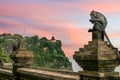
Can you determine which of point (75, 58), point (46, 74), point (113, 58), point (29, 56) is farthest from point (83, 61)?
point (29, 56)

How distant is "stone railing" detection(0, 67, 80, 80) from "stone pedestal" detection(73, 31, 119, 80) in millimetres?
1053

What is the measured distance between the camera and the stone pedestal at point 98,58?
8.52 meters

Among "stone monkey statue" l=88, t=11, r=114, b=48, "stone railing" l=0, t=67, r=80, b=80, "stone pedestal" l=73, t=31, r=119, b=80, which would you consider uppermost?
"stone monkey statue" l=88, t=11, r=114, b=48

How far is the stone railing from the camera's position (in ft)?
34.9

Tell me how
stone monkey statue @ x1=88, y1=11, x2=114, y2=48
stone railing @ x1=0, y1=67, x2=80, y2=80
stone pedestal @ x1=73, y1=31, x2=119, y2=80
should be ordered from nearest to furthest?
stone pedestal @ x1=73, y1=31, x2=119, y2=80
stone monkey statue @ x1=88, y1=11, x2=114, y2=48
stone railing @ x1=0, y1=67, x2=80, y2=80

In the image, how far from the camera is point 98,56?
8461mm

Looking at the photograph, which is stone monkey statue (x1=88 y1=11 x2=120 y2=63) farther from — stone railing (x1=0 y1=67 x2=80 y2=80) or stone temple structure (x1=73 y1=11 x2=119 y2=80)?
stone railing (x1=0 y1=67 x2=80 y2=80)

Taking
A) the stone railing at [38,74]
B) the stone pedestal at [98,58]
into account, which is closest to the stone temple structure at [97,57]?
the stone pedestal at [98,58]

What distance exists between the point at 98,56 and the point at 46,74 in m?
3.64

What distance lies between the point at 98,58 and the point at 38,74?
14.3 ft

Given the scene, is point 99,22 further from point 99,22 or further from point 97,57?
point 97,57

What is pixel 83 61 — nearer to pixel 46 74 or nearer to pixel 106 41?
pixel 106 41

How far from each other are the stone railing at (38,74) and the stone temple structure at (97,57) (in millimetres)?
966

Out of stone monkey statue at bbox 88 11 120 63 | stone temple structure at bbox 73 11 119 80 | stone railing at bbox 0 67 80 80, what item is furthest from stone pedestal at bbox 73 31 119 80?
stone railing at bbox 0 67 80 80
